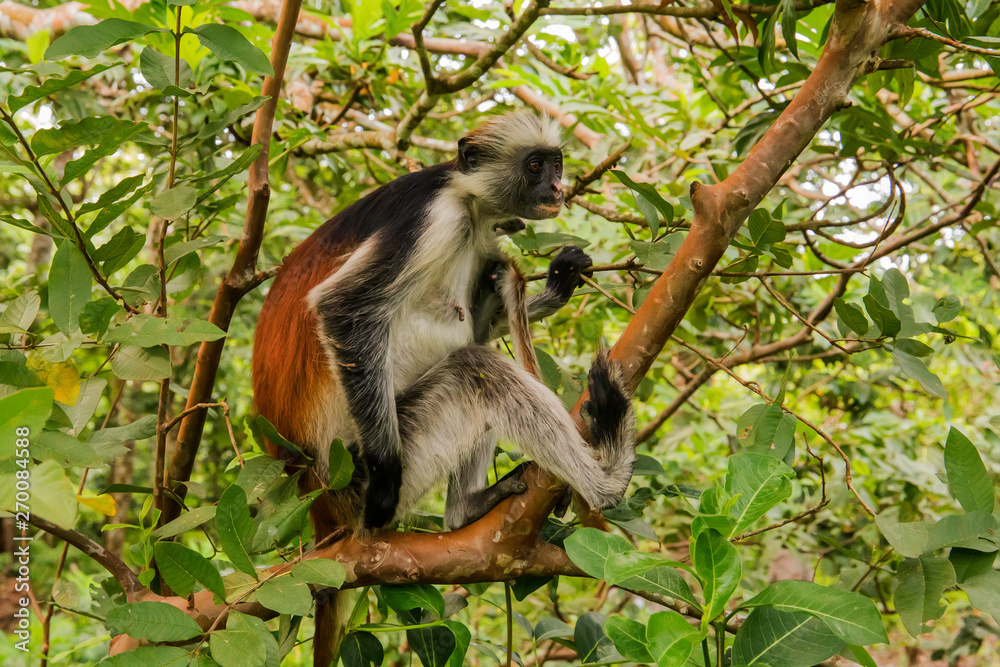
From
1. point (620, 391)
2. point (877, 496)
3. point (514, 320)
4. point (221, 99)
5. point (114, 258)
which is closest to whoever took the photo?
point (114, 258)

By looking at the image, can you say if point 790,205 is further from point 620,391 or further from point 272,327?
point 272,327

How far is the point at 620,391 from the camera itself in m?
2.42

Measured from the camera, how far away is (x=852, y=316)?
244cm

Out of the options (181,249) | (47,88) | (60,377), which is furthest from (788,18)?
(60,377)

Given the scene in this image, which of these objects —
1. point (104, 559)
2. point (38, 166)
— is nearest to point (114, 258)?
point (38, 166)

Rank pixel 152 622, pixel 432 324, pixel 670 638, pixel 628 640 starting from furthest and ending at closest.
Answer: pixel 432 324, pixel 152 622, pixel 628 640, pixel 670 638

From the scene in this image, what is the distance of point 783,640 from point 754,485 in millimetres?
332

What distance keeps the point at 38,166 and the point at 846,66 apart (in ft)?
7.23

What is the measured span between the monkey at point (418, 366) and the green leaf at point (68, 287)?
39.1 inches

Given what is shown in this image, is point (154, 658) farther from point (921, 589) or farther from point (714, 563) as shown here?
point (921, 589)

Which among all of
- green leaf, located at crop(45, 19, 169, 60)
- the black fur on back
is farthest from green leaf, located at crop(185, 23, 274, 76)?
the black fur on back

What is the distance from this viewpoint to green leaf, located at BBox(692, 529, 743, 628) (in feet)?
4.86

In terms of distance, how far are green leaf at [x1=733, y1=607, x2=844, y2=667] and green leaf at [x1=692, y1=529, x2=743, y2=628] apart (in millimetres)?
173

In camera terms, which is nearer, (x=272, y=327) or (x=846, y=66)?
(x=846, y=66)
